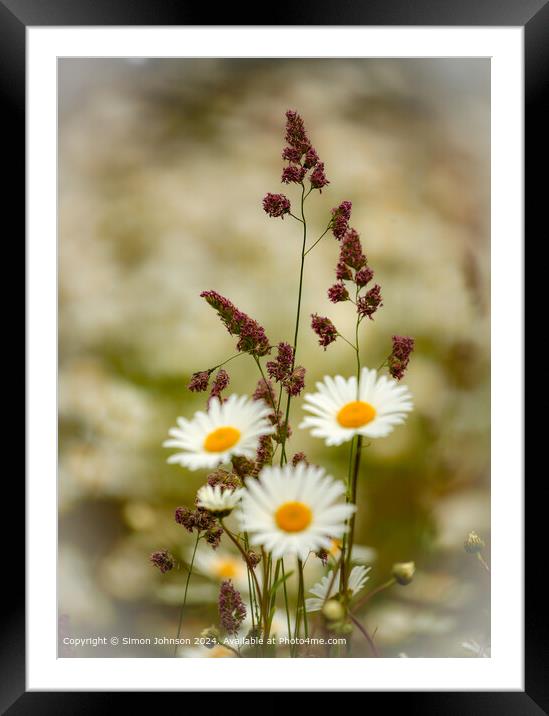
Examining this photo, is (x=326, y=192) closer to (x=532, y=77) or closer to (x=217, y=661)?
(x=532, y=77)

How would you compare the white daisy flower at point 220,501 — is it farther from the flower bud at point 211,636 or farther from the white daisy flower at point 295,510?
the flower bud at point 211,636

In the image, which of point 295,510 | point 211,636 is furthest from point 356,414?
point 211,636

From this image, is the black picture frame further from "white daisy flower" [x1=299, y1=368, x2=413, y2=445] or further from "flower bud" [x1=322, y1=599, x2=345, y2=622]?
"white daisy flower" [x1=299, y1=368, x2=413, y2=445]

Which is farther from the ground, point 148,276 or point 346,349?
point 148,276

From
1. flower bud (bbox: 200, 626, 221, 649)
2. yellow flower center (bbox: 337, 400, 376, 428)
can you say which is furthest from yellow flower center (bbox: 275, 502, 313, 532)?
flower bud (bbox: 200, 626, 221, 649)

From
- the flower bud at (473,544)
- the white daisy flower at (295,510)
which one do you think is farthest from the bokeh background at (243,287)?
the white daisy flower at (295,510)

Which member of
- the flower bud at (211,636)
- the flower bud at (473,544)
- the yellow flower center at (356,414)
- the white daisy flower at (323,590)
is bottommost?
the flower bud at (211,636)

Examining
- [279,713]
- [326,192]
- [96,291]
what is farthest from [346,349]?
[279,713]
